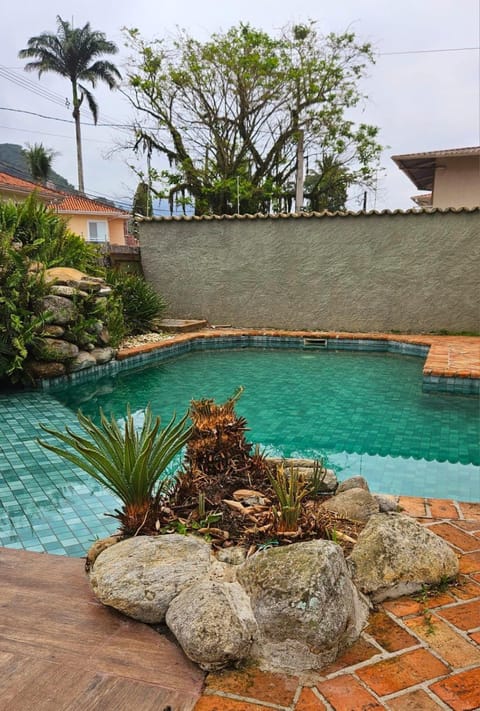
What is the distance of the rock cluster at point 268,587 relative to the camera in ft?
5.33

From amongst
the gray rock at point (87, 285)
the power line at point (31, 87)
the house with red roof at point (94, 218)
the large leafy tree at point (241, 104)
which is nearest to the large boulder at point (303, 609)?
the gray rock at point (87, 285)

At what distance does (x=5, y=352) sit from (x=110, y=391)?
1426mm

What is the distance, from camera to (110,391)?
6.93 m

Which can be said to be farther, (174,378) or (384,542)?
(174,378)

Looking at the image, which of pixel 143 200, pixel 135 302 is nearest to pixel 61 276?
pixel 135 302

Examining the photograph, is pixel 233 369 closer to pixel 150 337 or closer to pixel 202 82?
pixel 150 337

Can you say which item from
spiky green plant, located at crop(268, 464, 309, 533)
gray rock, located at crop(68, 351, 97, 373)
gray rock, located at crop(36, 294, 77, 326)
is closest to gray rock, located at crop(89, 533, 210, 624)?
spiky green plant, located at crop(268, 464, 309, 533)

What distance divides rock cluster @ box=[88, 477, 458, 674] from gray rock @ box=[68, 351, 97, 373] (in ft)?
16.8

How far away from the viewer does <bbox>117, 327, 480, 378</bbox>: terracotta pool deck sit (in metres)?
6.41

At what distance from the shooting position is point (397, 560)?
79.0 inches

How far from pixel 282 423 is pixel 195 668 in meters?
3.85

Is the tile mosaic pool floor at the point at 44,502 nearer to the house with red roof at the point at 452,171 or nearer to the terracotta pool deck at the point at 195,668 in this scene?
the terracotta pool deck at the point at 195,668

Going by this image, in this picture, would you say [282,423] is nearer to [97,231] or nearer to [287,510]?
[287,510]

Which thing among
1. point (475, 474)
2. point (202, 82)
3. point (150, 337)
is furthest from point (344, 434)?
point (202, 82)
